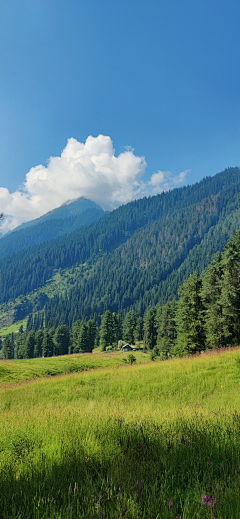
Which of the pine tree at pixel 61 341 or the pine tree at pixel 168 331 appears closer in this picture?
the pine tree at pixel 168 331

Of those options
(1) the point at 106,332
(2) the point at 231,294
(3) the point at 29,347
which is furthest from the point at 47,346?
(2) the point at 231,294

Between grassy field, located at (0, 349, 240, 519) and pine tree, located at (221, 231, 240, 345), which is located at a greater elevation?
pine tree, located at (221, 231, 240, 345)

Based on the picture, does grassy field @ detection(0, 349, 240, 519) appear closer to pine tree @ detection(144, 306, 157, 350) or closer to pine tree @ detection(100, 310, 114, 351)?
pine tree @ detection(100, 310, 114, 351)

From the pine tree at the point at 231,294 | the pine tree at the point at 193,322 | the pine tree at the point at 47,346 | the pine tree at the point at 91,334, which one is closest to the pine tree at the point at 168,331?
the pine tree at the point at 193,322

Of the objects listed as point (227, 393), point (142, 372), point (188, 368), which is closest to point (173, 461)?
point (227, 393)

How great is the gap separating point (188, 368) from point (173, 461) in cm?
1107

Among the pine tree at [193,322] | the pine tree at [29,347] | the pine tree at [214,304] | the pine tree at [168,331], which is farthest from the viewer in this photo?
the pine tree at [29,347]

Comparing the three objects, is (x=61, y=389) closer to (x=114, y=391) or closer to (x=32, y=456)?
(x=114, y=391)

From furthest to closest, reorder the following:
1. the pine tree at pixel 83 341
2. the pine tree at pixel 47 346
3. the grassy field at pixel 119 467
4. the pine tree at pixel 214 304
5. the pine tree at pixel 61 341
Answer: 1. the pine tree at pixel 61 341
2. the pine tree at pixel 47 346
3. the pine tree at pixel 83 341
4. the pine tree at pixel 214 304
5. the grassy field at pixel 119 467

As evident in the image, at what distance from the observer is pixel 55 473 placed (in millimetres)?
2906

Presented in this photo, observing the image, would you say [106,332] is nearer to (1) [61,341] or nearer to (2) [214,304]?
(1) [61,341]

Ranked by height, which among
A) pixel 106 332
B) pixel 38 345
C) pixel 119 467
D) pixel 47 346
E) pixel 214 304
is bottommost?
pixel 47 346

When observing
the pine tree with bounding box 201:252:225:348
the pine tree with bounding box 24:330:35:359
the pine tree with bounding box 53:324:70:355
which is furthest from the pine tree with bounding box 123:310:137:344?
the pine tree with bounding box 201:252:225:348

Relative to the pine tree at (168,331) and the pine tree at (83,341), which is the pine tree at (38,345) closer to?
the pine tree at (83,341)
